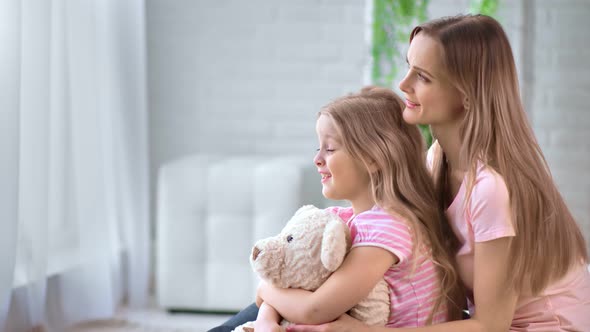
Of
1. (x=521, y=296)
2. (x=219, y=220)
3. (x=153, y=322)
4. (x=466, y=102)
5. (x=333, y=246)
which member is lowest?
(x=153, y=322)

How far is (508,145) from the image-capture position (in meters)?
1.22

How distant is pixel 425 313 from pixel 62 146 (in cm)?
160

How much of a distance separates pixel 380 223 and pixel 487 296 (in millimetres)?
206

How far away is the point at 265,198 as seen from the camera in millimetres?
2730

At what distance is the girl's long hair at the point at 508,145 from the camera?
1203 mm

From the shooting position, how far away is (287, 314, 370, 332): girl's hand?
116 centimetres

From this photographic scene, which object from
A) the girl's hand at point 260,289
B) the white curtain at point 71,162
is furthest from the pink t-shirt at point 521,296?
the white curtain at point 71,162

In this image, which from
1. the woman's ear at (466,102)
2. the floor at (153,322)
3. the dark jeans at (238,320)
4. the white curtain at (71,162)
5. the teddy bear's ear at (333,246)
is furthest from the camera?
the floor at (153,322)

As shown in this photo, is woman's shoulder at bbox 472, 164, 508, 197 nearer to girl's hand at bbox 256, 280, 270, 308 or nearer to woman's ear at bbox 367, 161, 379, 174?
woman's ear at bbox 367, 161, 379, 174

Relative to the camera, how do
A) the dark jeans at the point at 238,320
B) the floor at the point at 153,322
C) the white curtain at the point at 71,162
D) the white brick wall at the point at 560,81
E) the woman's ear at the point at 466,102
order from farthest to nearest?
the white brick wall at the point at 560,81 < the floor at the point at 153,322 < the white curtain at the point at 71,162 < the dark jeans at the point at 238,320 < the woman's ear at the point at 466,102

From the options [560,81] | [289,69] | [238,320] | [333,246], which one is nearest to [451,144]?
[333,246]

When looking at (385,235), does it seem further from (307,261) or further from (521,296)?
(521,296)

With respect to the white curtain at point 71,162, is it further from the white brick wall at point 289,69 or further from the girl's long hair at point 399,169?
the girl's long hair at point 399,169

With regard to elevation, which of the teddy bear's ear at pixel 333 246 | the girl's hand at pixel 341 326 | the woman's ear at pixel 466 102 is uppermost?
the woman's ear at pixel 466 102
